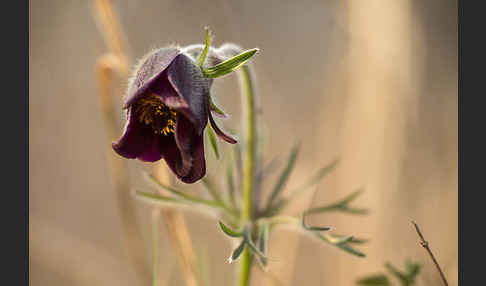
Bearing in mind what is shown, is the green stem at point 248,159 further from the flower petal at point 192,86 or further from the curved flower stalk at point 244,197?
the flower petal at point 192,86

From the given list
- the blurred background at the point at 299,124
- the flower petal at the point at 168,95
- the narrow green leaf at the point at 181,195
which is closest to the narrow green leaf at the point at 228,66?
the flower petal at the point at 168,95

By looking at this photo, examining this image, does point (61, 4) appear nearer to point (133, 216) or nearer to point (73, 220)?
point (73, 220)

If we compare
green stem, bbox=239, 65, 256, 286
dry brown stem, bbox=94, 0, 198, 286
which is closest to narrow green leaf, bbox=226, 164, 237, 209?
green stem, bbox=239, 65, 256, 286

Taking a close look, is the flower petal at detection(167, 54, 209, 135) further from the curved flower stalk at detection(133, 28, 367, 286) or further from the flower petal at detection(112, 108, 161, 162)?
the flower petal at detection(112, 108, 161, 162)

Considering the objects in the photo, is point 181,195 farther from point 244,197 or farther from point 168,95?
point 168,95

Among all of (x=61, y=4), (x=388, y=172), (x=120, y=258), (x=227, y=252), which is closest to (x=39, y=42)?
(x=61, y=4)

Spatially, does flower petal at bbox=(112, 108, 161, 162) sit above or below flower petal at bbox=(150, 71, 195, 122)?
below
